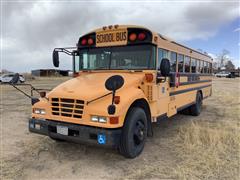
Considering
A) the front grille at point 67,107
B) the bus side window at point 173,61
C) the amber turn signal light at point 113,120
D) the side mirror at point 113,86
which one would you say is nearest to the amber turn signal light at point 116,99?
the side mirror at point 113,86

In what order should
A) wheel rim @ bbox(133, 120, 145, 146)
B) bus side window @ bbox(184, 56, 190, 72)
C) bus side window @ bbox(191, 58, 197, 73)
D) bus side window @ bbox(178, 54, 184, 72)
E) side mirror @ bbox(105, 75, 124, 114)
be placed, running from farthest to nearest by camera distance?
bus side window @ bbox(191, 58, 197, 73)
bus side window @ bbox(184, 56, 190, 72)
bus side window @ bbox(178, 54, 184, 72)
wheel rim @ bbox(133, 120, 145, 146)
side mirror @ bbox(105, 75, 124, 114)

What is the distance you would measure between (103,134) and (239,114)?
698 centimetres

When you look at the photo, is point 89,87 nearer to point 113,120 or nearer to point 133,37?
point 113,120

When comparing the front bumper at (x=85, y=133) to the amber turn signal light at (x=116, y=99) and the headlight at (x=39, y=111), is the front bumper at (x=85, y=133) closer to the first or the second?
the headlight at (x=39, y=111)

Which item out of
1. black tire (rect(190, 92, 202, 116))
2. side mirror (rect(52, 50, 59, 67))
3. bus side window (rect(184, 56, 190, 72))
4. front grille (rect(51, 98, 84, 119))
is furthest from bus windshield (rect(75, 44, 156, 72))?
black tire (rect(190, 92, 202, 116))

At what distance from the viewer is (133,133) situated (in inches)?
162

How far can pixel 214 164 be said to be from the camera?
4027 mm

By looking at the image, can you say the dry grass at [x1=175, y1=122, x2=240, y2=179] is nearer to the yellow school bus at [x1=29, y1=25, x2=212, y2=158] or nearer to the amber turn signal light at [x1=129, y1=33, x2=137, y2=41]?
the yellow school bus at [x1=29, y1=25, x2=212, y2=158]

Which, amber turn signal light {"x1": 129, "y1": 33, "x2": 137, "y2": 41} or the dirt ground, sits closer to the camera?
the dirt ground

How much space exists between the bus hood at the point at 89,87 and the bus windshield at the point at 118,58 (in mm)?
230

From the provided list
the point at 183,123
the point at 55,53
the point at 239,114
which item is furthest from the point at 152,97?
the point at 239,114

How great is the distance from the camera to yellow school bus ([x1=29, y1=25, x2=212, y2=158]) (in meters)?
3.74

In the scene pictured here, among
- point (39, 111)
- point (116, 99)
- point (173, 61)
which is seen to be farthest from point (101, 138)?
point (173, 61)

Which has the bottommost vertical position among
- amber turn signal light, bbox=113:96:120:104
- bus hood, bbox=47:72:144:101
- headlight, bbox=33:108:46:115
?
headlight, bbox=33:108:46:115
